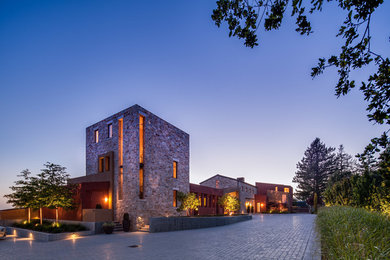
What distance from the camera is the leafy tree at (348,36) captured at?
3258 mm

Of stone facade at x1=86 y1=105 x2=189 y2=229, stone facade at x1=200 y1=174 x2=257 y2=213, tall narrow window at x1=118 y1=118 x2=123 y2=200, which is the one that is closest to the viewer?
stone facade at x1=86 y1=105 x2=189 y2=229

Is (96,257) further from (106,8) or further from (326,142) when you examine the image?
(326,142)

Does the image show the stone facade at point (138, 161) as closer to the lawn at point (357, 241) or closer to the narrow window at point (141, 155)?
the narrow window at point (141, 155)

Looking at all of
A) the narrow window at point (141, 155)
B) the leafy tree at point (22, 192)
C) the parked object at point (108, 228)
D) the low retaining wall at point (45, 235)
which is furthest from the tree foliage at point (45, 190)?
the narrow window at point (141, 155)

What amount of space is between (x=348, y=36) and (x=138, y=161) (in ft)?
56.2

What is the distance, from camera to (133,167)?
1884cm

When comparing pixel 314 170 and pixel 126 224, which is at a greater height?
pixel 314 170

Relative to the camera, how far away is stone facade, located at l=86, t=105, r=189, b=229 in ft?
61.2

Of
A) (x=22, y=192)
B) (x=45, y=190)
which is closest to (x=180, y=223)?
(x=45, y=190)

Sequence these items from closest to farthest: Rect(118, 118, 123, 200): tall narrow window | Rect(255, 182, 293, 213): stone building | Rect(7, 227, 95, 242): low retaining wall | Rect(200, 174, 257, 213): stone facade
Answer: Rect(7, 227, 95, 242): low retaining wall
Rect(118, 118, 123, 200): tall narrow window
Rect(200, 174, 257, 213): stone facade
Rect(255, 182, 293, 213): stone building

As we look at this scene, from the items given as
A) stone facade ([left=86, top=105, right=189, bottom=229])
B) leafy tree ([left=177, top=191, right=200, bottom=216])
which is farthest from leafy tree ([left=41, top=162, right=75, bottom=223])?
leafy tree ([left=177, top=191, right=200, bottom=216])

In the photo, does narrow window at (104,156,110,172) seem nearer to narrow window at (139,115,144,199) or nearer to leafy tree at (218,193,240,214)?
narrow window at (139,115,144,199)

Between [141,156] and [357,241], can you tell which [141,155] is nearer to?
[141,156]

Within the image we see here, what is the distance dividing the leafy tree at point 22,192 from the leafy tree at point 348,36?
1915 centimetres
